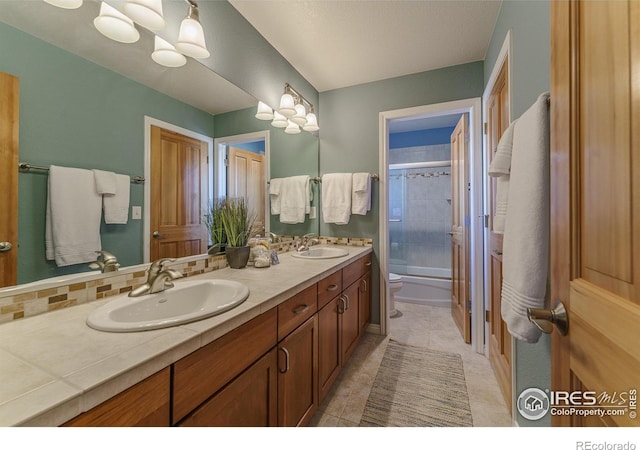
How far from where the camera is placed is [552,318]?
554mm

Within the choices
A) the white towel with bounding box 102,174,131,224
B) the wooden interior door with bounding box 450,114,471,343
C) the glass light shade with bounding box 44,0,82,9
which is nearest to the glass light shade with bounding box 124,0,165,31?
the glass light shade with bounding box 44,0,82,9

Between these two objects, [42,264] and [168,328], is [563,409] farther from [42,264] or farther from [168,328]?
[42,264]

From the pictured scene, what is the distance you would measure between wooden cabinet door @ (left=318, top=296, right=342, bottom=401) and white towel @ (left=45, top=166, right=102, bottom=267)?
1.05 metres

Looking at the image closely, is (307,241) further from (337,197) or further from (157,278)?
(157,278)

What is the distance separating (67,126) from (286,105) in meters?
1.39

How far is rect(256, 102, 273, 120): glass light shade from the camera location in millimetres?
1819

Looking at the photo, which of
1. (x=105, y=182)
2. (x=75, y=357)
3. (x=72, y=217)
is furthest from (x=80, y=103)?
(x=75, y=357)

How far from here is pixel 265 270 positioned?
1.44 m

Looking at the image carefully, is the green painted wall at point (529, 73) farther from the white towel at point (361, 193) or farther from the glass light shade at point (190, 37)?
the glass light shade at point (190, 37)

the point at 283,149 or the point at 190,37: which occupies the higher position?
the point at 190,37

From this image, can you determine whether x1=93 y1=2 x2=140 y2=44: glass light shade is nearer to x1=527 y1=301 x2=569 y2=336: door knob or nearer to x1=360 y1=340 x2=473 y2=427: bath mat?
x1=527 y1=301 x2=569 y2=336: door knob

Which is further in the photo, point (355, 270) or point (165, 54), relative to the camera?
point (355, 270)
